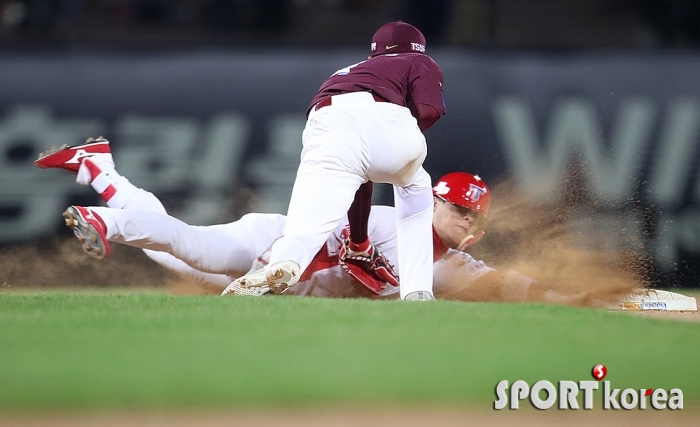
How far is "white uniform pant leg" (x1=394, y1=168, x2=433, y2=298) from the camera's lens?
504cm

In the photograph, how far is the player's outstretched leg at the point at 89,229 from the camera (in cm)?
478

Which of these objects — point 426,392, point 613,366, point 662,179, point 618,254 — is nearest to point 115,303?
point 426,392

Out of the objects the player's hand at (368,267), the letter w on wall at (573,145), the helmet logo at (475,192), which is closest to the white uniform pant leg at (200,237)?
the player's hand at (368,267)

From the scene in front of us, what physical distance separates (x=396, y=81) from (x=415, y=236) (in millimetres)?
905

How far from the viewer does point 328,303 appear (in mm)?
4570

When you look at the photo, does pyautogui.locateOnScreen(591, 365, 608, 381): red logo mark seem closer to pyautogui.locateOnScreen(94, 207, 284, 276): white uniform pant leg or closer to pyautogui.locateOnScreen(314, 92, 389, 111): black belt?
pyautogui.locateOnScreen(314, 92, 389, 111): black belt

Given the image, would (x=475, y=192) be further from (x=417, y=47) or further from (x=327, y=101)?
(x=327, y=101)

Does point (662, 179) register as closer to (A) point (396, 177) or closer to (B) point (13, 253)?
(A) point (396, 177)

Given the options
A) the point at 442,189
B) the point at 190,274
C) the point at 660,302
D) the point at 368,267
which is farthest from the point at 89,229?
the point at 660,302

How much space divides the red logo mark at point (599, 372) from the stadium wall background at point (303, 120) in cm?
388

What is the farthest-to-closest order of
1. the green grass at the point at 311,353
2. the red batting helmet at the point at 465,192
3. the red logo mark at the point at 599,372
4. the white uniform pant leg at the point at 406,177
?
the red batting helmet at the point at 465,192
the white uniform pant leg at the point at 406,177
the red logo mark at the point at 599,372
the green grass at the point at 311,353

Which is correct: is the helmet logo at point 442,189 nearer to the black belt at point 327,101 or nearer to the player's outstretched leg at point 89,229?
the black belt at point 327,101

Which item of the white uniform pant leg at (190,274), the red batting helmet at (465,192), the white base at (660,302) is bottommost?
the white base at (660,302)

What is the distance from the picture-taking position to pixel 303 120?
23.8ft
